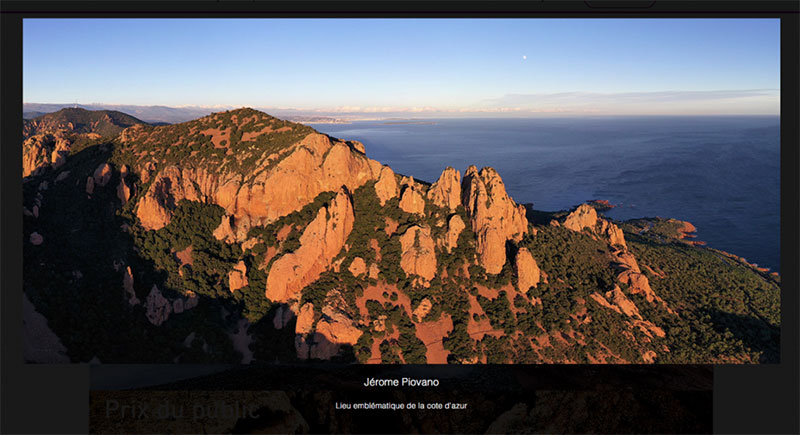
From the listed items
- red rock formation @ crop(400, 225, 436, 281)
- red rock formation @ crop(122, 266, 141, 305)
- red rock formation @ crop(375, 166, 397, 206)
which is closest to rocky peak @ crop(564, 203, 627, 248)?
red rock formation @ crop(400, 225, 436, 281)

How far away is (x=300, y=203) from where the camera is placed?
10117 millimetres

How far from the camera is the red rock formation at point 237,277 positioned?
7.78 metres

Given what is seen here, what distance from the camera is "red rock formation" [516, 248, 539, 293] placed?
286 inches

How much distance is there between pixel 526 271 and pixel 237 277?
6957 mm

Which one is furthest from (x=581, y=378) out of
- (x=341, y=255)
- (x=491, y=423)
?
(x=341, y=255)

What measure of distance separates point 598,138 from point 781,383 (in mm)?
5536

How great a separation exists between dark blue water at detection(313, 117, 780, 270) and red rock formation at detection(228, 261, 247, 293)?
4.32 meters

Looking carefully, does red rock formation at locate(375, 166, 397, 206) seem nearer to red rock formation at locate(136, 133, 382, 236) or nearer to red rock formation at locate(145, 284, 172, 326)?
red rock formation at locate(136, 133, 382, 236)

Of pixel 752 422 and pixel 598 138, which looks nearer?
pixel 752 422

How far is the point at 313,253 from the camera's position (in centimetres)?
849

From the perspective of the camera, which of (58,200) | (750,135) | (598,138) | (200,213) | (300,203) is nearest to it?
(750,135)

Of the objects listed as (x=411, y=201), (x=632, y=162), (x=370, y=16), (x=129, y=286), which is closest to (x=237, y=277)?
(x=129, y=286)

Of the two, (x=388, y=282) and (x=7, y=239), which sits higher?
(x=7, y=239)

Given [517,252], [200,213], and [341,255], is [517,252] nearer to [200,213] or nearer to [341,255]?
[341,255]
